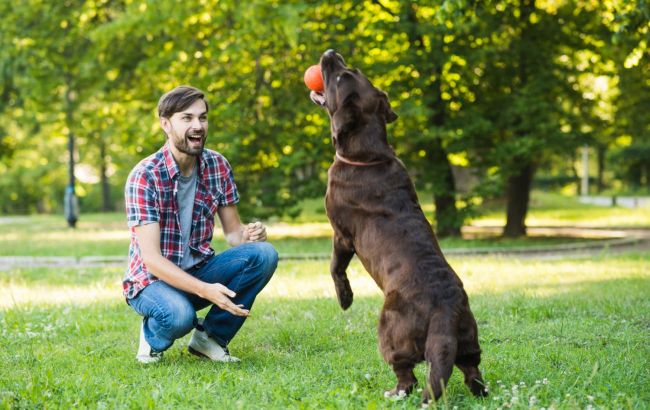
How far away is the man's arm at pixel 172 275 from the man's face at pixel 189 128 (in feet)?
1.83

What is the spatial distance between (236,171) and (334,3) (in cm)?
406

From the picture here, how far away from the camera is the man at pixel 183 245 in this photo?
15.8ft

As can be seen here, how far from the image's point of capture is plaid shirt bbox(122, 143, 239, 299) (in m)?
4.87

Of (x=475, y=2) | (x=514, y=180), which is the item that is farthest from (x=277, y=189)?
(x=475, y=2)

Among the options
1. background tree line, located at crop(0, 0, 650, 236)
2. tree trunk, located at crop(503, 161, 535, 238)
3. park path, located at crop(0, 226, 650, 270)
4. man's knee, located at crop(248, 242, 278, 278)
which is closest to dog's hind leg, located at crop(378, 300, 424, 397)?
man's knee, located at crop(248, 242, 278, 278)

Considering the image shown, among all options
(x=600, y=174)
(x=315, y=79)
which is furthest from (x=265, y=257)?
(x=600, y=174)

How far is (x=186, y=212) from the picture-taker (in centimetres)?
518

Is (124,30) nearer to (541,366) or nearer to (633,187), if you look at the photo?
(541,366)

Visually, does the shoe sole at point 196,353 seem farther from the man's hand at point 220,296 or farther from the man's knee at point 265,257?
the man's hand at point 220,296

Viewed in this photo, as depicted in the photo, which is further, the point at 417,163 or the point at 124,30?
the point at 417,163

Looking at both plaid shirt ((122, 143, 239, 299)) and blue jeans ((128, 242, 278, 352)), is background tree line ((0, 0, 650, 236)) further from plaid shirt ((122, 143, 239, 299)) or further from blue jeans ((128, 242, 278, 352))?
blue jeans ((128, 242, 278, 352))

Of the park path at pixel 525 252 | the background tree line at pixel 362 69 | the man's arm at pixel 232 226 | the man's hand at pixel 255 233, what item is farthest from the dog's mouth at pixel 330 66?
the background tree line at pixel 362 69

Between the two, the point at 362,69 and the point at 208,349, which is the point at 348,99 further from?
the point at 362,69

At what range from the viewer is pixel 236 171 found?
16.2 meters
